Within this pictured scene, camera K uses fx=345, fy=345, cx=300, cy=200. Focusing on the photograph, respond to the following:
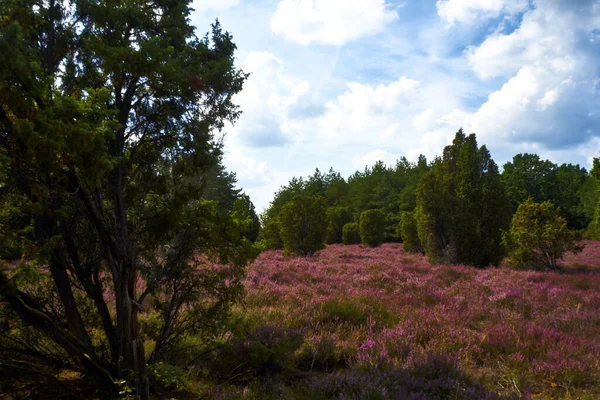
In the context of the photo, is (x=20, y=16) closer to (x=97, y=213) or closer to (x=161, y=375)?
(x=97, y=213)

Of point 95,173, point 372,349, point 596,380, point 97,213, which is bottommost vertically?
point 596,380

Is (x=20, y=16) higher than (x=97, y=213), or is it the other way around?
(x=20, y=16)

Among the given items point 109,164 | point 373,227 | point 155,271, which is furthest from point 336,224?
point 109,164

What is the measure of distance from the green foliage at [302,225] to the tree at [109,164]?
1577 centimetres

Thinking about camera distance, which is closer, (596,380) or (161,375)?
(161,375)

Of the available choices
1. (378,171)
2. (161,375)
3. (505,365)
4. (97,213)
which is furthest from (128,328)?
(378,171)

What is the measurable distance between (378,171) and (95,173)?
55.2 metres

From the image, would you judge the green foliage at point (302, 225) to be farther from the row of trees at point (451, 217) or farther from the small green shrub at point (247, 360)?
the small green shrub at point (247, 360)

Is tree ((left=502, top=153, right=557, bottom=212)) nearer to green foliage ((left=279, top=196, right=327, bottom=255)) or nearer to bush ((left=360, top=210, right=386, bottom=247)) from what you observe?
bush ((left=360, top=210, right=386, bottom=247))

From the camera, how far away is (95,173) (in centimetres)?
320

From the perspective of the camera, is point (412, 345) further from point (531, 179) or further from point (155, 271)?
point (531, 179)

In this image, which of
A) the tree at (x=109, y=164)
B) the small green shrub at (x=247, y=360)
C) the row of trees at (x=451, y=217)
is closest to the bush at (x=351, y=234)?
the row of trees at (x=451, y=217)

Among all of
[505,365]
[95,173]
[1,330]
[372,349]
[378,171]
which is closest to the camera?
[95,173]

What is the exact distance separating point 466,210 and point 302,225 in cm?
920
